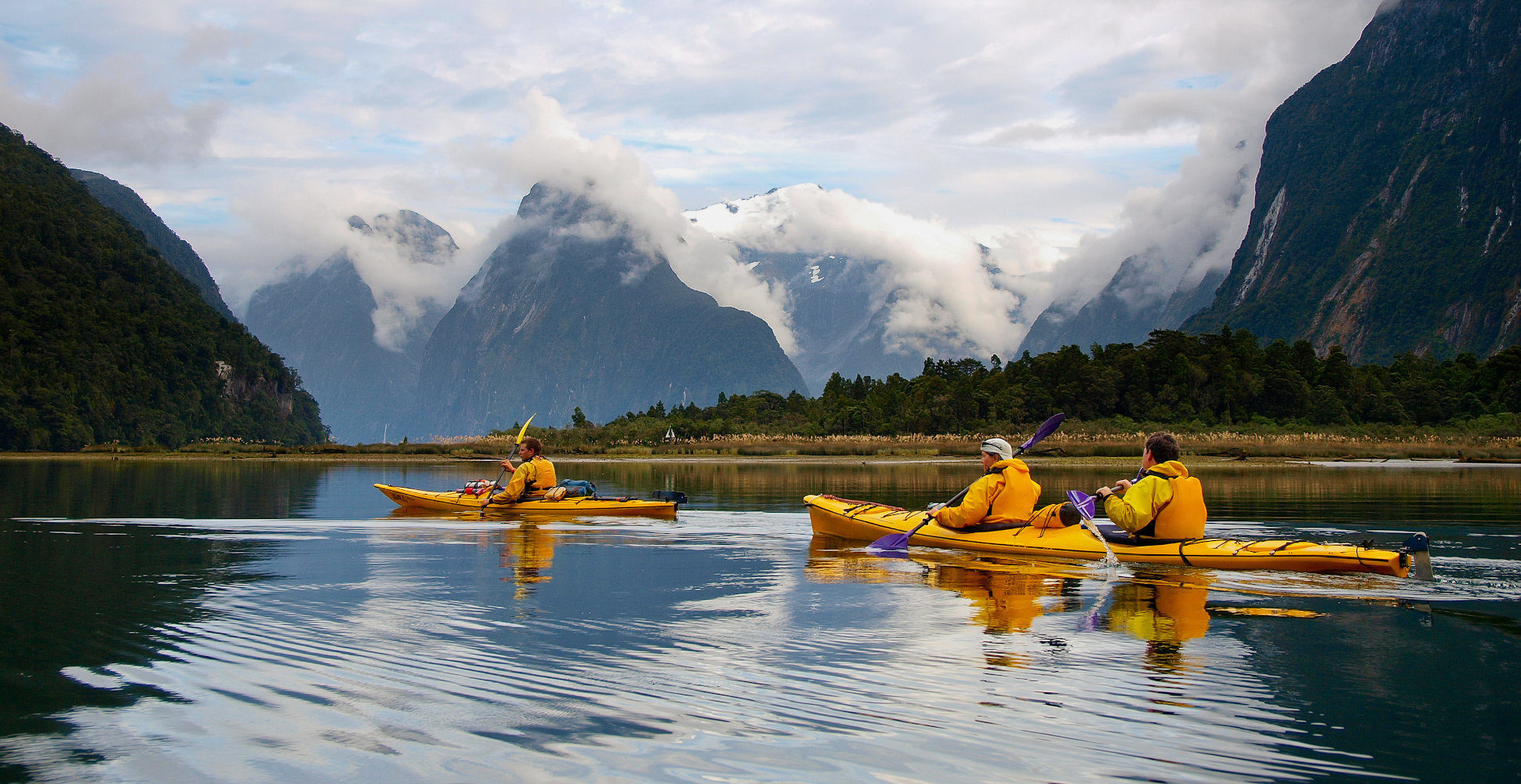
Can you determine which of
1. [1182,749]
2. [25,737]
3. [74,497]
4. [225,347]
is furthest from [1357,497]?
[225,347]

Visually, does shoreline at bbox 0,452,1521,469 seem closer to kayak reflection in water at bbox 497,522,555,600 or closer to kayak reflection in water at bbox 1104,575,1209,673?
kayak reflection in water at bbox 497,522,555,600

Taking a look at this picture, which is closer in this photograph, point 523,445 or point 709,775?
point 709,775

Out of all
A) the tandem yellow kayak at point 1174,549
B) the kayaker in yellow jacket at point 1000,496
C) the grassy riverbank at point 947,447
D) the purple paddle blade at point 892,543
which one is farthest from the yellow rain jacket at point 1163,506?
the grassy riverbank at point 947,447

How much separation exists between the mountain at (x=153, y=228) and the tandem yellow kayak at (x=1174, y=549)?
7123 inches

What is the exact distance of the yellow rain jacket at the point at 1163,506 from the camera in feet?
40.3

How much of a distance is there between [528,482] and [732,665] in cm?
1339

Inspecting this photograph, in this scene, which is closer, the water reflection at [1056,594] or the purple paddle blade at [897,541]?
the water reflection at [1056,594]

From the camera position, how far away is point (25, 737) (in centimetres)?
597

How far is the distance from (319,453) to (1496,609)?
218 ft

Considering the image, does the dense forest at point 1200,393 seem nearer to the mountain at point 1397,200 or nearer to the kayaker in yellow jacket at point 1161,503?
the kayaker in yellow jacket at point 1161,503

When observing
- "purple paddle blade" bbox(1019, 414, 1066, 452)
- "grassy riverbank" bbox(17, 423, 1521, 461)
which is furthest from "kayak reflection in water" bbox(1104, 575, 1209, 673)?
"grassy riverbank" bbox(17, 423, 1521, 461)

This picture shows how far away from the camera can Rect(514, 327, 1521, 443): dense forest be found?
193 ft

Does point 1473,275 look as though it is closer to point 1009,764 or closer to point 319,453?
point 319,453

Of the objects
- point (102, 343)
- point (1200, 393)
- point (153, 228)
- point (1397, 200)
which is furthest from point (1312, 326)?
point (153, 228)
